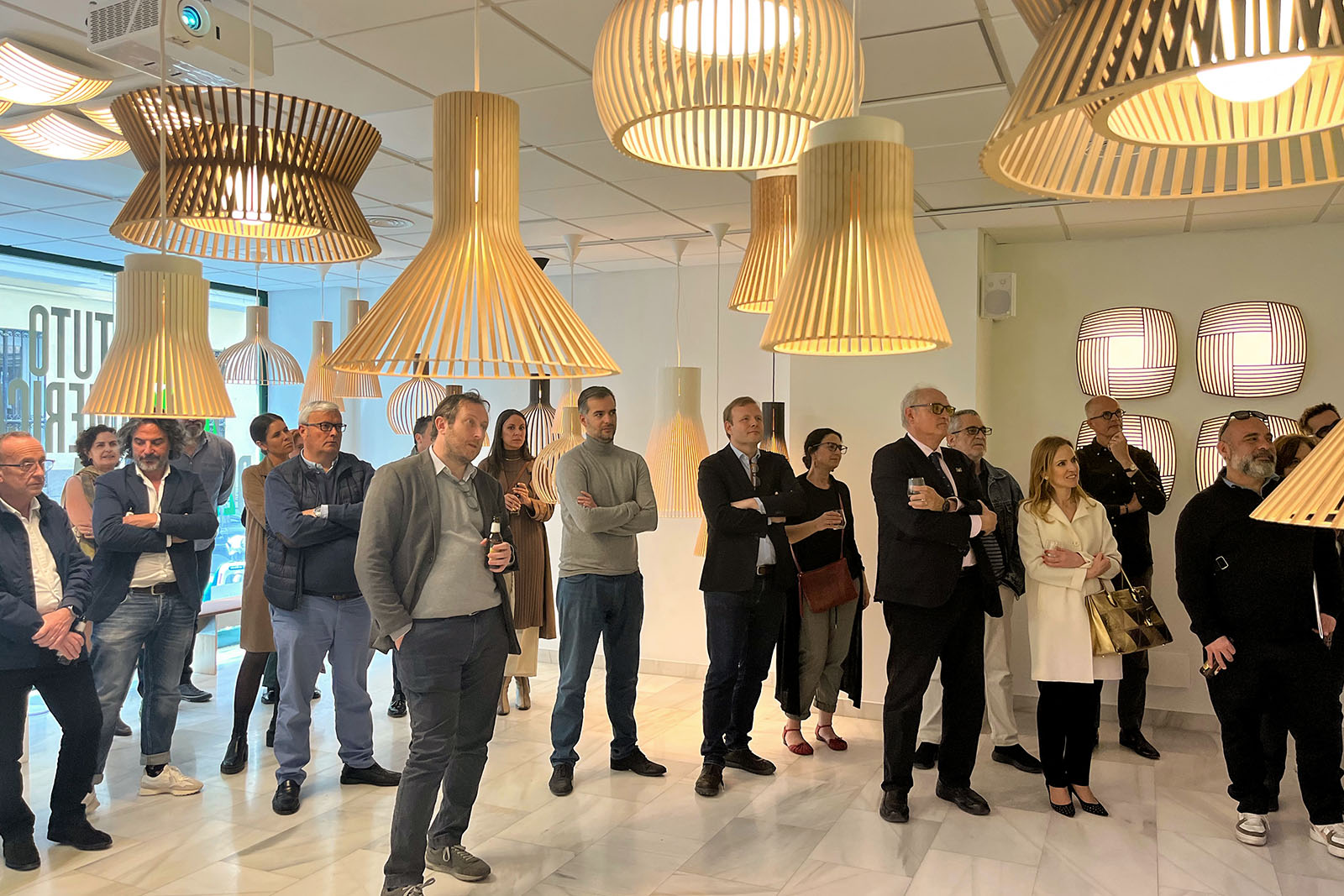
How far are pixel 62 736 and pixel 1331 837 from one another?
4786 mm

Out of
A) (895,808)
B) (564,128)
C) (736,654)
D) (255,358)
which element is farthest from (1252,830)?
(255,358)

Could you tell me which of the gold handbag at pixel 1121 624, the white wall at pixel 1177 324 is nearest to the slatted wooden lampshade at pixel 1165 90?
the gold handbag at pixel 1121 624

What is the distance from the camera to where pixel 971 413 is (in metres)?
4.76

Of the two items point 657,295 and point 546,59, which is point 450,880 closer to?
point 546,59

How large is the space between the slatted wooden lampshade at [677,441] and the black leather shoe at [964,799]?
80.2 inches

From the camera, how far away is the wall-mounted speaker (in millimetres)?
5559

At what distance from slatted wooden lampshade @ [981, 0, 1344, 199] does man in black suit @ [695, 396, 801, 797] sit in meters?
3.21

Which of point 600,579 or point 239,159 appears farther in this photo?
point 600,579

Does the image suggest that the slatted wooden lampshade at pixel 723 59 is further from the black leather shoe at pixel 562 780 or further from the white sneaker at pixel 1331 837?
the white sneaker at pixel 1331 837

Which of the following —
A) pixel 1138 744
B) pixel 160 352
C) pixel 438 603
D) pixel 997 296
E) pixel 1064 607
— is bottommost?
pixel 1138 744

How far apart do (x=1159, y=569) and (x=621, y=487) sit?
332 centimetres

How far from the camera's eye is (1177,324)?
18.2 ft

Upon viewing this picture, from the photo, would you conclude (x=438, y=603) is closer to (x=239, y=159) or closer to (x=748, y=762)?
(x=239, y=159)

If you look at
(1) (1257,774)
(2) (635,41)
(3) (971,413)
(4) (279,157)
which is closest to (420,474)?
(4) (279,157)
